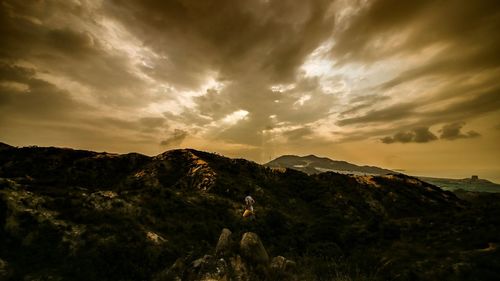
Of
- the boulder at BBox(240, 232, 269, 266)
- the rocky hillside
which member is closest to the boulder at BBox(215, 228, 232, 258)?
the rocky hillside

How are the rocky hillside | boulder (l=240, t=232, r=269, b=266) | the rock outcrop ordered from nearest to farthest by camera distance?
the rock outcrop → the rocky hillside → boulder (l=240, t=232, r=269, b=266)

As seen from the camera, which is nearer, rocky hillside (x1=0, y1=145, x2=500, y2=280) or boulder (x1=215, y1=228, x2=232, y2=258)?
rocky hillside (x1=0, y1=145, x2=500, y2=280)

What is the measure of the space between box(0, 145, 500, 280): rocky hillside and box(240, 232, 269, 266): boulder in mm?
70

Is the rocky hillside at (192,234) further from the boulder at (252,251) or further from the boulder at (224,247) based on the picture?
the boulder at (224,247)

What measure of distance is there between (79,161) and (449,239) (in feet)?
164

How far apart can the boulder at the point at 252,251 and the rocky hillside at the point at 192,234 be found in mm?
70

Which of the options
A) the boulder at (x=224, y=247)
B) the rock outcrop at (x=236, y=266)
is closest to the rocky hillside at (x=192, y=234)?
the rock outcrop at (x=236, y=266)

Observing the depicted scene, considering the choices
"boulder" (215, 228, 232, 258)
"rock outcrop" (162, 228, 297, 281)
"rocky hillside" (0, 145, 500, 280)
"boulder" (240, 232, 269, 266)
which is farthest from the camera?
"boulder" (215, 228, 232, 258)

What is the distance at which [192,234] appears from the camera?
76.3ft

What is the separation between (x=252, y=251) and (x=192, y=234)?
10.9m

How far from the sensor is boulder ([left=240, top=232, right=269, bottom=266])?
45.2 feet

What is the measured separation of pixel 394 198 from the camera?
49219 mm

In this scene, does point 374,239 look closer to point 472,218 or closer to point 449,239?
point 449,239

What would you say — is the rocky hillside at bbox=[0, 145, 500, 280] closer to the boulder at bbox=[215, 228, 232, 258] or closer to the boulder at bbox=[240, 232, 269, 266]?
the boulder at bbox=[240, 232, 269, 266]
